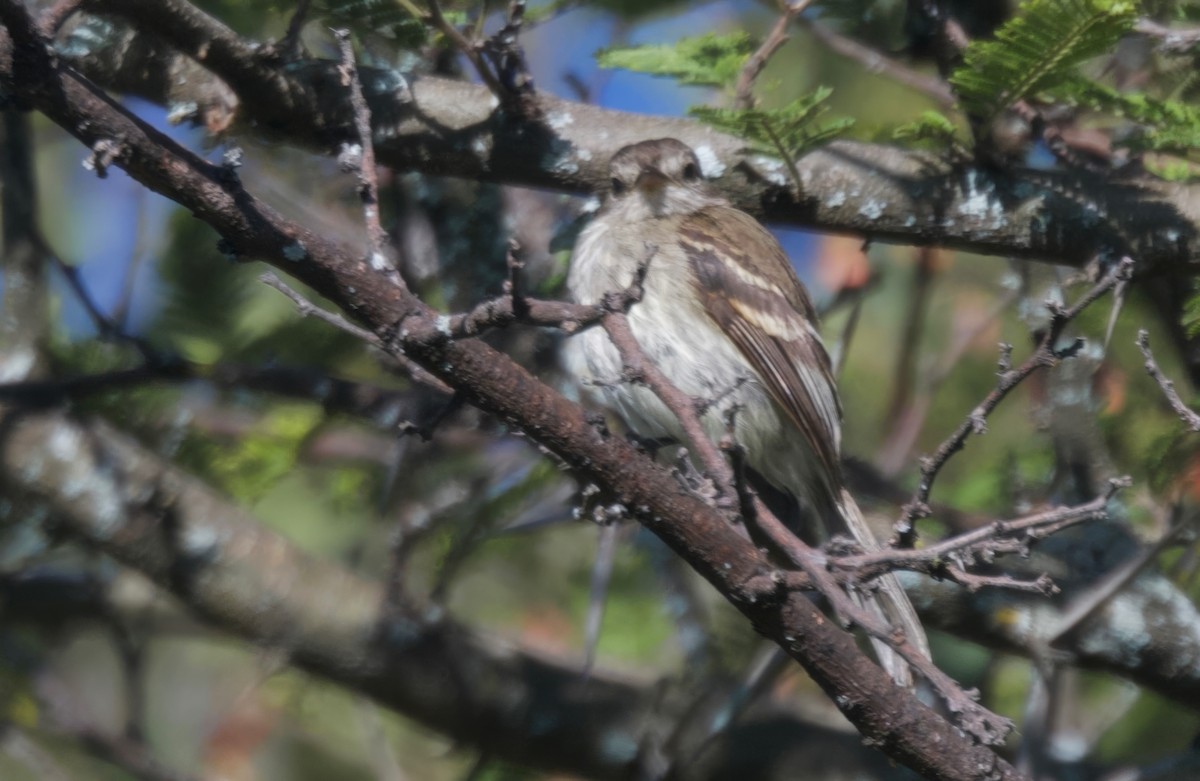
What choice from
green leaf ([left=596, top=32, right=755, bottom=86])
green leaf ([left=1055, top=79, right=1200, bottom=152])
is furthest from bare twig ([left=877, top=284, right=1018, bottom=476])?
green leaf ([left=596, top=32, right=755, bottom=86])

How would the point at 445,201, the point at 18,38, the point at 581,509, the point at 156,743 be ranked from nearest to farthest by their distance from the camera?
the point at 18,38
the point at 581,509
the point at 445,201
the point at 156,743

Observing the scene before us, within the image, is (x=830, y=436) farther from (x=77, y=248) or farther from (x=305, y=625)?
(x=77, y=248)

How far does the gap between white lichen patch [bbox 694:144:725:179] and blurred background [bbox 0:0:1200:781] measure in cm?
49

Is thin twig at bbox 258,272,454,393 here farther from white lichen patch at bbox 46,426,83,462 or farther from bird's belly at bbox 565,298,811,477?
white lichen patch at bbox 46,426,83,462

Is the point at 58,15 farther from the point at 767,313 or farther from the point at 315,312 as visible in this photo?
the point at 767,313

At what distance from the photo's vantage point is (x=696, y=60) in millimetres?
3572

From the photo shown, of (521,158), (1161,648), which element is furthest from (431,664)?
(1161,648)

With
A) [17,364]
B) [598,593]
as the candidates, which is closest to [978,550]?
[598,593]

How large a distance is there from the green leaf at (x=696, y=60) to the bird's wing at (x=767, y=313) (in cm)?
63

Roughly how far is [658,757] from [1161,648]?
1.62m

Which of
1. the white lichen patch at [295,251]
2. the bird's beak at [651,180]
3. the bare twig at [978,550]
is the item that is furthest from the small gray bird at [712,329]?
the white lichen patch at [295,251]

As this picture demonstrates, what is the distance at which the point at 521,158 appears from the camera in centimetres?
374

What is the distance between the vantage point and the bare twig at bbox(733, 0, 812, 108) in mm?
3518

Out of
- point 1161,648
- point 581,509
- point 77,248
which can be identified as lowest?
point 77,248
